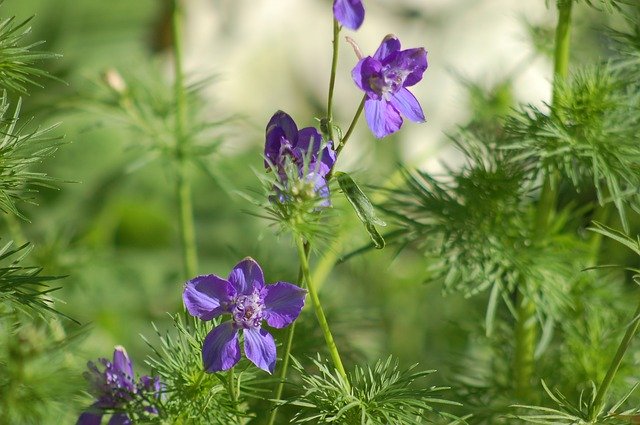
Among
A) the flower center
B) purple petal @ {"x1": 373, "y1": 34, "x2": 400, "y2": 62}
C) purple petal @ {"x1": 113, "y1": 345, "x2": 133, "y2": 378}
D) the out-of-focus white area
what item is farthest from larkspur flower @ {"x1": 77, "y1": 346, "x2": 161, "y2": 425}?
the out-of-focus white area

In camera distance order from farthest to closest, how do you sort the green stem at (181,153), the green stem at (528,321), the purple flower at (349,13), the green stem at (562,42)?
the green stem at (181,153), the green stem at (528,321), the green stem at (562,42), the purple flower at (349,13)

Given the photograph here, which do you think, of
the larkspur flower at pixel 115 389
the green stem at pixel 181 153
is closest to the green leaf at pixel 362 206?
the larkspur flower at pixel 115 389

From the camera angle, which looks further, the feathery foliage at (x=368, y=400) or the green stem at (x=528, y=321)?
the green stem at (x=528, y=321)

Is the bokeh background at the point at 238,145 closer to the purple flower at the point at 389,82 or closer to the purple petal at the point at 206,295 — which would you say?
the purple petal at the point at 206,295

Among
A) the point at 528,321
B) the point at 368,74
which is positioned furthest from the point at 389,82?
the point at 528,321

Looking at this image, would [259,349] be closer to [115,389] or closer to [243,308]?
[243,308]

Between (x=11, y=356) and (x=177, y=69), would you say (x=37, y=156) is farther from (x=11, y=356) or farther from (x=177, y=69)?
(x=177, y=69)

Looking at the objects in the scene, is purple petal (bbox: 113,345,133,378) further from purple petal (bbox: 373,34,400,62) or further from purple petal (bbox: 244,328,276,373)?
purple petal (bbox: 373,34,400,62)
